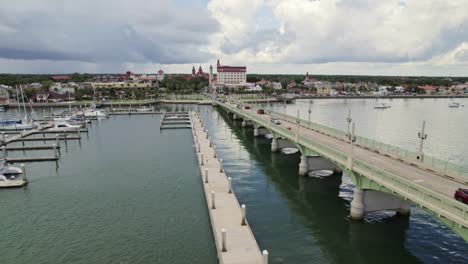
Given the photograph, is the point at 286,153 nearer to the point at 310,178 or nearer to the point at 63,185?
the point at 310,178

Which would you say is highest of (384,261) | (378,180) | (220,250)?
(378,180)

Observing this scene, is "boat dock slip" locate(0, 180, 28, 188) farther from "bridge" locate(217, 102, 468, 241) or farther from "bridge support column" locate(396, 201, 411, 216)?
"bridge support column" locate(396, 201, 411, 216)

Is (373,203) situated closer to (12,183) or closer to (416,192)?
(416,192)

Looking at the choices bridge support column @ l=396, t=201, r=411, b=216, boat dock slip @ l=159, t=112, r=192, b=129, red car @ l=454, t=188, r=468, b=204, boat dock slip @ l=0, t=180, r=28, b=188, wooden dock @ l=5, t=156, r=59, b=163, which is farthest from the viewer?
boat dock slip @ l=159, t=112, r=192, b=129

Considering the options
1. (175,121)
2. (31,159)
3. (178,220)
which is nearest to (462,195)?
(178,220)

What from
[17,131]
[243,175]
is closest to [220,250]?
[243,175]

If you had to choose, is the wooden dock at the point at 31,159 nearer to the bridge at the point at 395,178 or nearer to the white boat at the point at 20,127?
the white boat at the point at 20,127

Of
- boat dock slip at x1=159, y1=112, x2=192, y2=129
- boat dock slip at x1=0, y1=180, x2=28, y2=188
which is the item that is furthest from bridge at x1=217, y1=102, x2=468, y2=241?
boat dock slip at x1=159, y1=112, x2=192, y2=129
